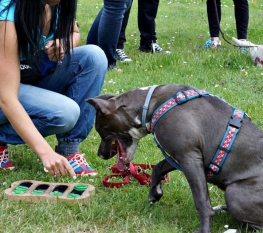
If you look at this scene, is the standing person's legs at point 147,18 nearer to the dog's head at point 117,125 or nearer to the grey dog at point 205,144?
the dog's head at point 117,125

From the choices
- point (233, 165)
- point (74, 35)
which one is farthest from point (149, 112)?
point (74, 35)

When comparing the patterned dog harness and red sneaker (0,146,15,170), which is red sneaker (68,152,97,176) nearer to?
red sneaker (0,146,15,170)

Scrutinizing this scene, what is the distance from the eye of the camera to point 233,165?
116 inches

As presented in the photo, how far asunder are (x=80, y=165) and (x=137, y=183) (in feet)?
1.48

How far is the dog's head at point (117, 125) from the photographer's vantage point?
10.3ft

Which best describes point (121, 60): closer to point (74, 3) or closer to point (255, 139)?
point (74, 3)

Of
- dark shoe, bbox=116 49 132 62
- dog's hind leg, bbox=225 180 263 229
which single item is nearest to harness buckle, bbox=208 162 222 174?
dog's hind leg, bbox=225 180 263 229

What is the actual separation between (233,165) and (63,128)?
1.31 metres

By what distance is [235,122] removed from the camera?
9.78ft

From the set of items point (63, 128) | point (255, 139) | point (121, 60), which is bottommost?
point (121, 60)

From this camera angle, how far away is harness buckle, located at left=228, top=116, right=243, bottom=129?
2973 mm

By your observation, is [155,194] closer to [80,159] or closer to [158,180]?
[158,180]

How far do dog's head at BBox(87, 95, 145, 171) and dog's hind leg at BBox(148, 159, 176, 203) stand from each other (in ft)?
0.63

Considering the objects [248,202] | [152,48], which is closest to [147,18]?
[152,48]
